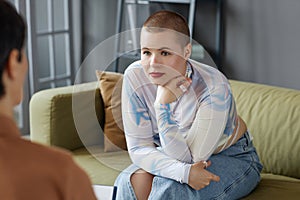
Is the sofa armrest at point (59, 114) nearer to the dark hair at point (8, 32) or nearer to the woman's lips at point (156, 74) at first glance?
the woman's lips at point (156, 74)

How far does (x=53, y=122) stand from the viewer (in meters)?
2.84

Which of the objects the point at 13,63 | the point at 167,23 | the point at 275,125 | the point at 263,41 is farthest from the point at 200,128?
the point at 263,41

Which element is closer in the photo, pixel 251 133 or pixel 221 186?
pixel 221 186

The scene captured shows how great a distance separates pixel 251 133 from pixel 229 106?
44 centimetres

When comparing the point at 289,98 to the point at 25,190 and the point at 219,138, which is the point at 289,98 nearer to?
the point at 219,138

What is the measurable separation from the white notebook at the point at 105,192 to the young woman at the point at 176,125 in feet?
0.11

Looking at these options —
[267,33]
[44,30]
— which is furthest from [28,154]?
[44,30]

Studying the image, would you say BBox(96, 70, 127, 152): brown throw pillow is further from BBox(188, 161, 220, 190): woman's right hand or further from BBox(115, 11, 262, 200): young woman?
BBox(188, 161, 220, 190): woman's right hand

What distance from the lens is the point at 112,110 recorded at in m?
2.76

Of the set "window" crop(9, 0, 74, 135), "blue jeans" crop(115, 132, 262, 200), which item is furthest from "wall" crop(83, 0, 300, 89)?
"blue jeans" crop(115, 132, 262, 200)

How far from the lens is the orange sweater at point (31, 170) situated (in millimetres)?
930

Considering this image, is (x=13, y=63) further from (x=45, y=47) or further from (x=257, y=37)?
(x=45, y=47)

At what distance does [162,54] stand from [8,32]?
1.19m

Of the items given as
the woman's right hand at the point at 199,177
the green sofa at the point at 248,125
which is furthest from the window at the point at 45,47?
the woman's right hand at the point at 199,177
